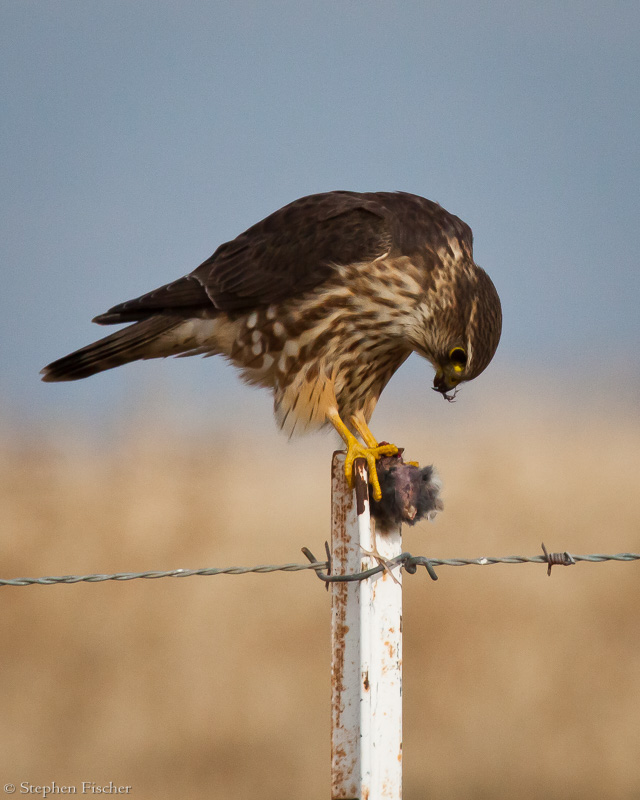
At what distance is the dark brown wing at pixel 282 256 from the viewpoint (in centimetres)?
322

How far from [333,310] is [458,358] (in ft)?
1.49

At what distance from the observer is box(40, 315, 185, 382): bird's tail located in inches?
136

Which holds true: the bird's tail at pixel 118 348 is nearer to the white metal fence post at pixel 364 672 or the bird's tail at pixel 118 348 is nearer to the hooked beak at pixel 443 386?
the hooked beak at pixel 443 386

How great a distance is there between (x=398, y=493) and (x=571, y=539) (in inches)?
155

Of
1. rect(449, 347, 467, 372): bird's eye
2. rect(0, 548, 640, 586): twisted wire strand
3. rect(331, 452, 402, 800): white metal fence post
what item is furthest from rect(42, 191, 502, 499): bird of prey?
rect(331, 452, 402, 800): white metal fence post

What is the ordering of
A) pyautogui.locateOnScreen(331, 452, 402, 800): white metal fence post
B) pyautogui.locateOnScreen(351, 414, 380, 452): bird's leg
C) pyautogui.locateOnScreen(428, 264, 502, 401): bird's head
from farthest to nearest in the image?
pyautogui.locateOnScreen(351, 414, 380, 452): bird's leg < pyautogui.locateOnScreen(428, 264, 502, 401): bird's head < pyautogui.locateOnScreen(331, 452, 402, 800): white metal fence post

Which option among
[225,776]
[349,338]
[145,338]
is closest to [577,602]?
[225,776]

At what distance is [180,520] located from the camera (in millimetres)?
5316

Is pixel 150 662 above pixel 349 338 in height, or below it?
below

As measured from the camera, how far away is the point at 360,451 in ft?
7.87

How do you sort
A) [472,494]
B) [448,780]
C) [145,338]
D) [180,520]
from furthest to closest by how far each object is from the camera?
[472,494], [180,520], [448,780], [145,338]

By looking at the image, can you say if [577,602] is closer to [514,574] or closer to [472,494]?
[514,574]

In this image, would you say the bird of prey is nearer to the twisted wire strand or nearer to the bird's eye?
the bird's eye

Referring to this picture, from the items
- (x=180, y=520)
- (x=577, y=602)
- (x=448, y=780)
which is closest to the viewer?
(x=448, y=780)
